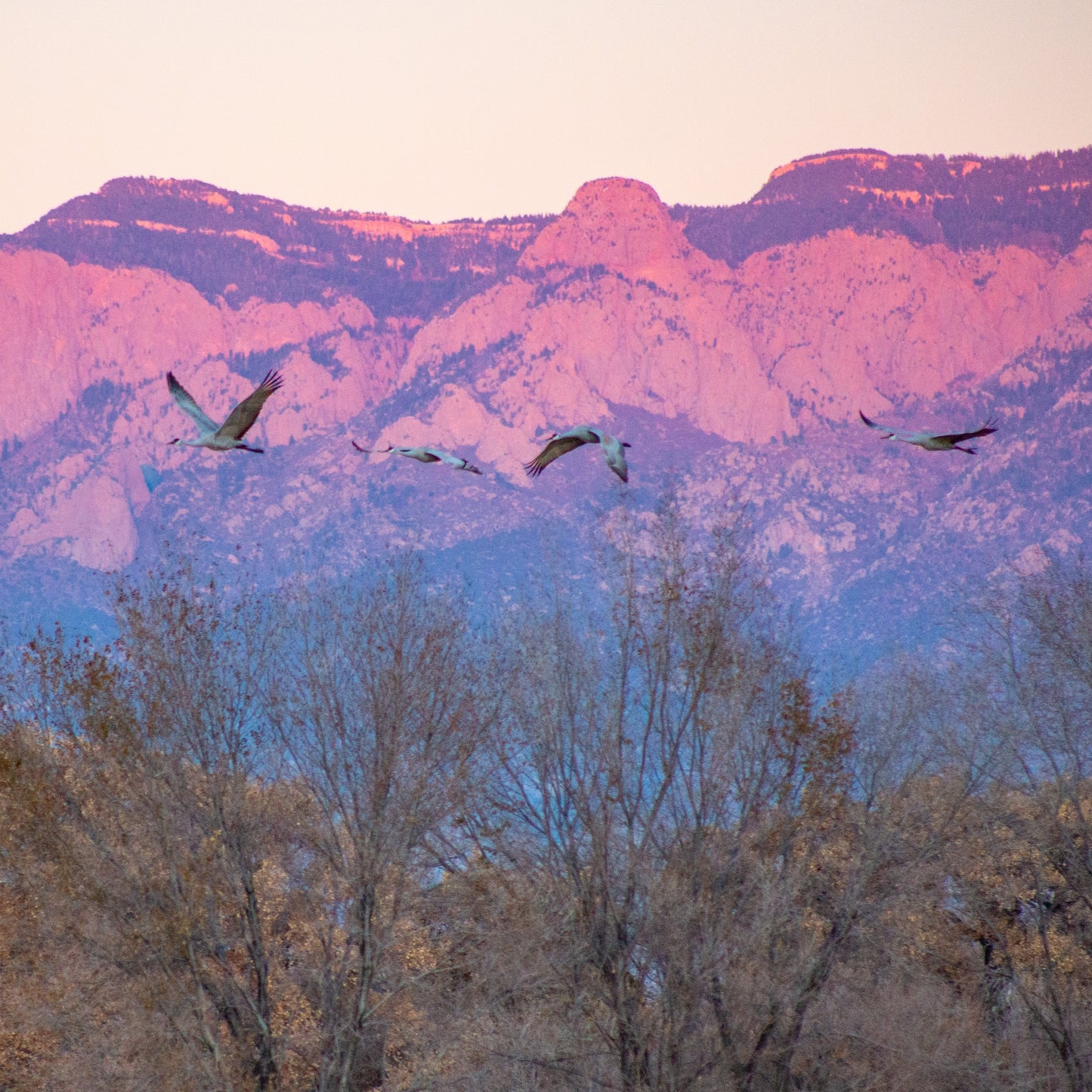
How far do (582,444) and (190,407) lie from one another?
3.96 m

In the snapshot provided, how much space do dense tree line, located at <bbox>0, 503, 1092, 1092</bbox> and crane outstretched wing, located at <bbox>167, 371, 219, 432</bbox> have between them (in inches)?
301

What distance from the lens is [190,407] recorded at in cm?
1458

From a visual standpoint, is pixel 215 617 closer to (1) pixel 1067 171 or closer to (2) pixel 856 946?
(2) pixel 856 946

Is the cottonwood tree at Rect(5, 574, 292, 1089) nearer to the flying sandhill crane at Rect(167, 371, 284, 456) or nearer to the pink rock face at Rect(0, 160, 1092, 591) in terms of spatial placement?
the flying sandhill crane at Rect(167, 371, 284, 456)

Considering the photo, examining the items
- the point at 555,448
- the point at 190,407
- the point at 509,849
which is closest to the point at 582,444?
the point at 555,448

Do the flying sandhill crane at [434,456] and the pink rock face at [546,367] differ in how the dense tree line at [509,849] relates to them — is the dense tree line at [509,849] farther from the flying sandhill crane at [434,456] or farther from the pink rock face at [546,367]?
the pink rock face at [546,367]

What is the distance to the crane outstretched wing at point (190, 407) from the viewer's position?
46.2 feet

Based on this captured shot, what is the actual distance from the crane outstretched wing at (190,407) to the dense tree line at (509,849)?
766 cm

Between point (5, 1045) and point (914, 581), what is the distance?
296 ft

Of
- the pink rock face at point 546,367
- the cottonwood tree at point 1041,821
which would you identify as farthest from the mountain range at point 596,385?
the cottonwood tree at point 1041,821

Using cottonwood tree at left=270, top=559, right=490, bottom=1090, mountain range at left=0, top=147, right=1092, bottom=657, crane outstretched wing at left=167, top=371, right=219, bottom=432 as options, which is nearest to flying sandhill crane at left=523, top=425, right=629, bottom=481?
crane outstretched wing at left=167, top=371, right=219, bottom=432

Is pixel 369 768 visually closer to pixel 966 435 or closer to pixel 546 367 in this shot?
pixel 966 435

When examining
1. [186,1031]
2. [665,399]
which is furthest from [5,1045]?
[665,399]

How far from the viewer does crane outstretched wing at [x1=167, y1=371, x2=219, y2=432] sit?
46.2 ft
